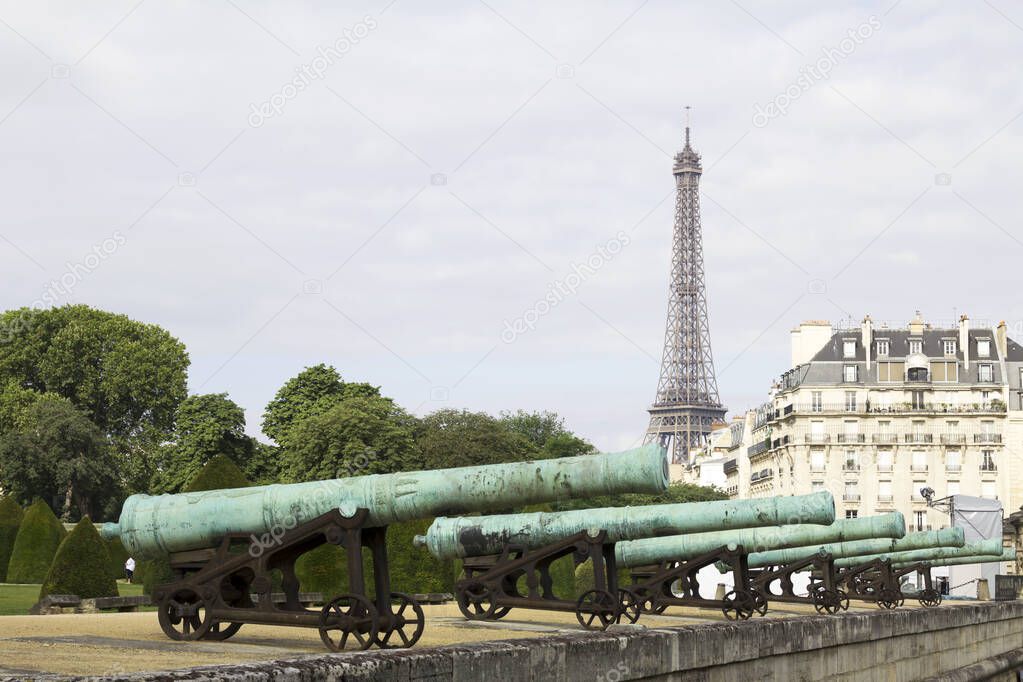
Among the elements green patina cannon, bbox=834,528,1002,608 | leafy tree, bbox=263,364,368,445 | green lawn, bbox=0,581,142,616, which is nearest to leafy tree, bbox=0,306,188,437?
leafy tree, bbox=263,364,368,445

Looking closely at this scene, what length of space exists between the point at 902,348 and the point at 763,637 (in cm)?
9096

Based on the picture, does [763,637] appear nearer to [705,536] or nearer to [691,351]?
[705,536]

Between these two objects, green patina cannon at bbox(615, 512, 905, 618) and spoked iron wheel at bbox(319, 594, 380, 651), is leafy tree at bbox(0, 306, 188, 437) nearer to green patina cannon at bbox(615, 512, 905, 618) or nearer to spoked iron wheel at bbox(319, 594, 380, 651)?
green patina cannon at bbox(615, 512, 905, 618)

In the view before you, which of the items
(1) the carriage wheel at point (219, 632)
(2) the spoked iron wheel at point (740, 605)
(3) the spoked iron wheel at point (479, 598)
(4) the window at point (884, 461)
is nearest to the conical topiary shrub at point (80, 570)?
(3) the spoked iron wheel at point (479, 598)

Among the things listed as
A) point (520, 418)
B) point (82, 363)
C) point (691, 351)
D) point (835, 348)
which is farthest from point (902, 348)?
point (691, 351)

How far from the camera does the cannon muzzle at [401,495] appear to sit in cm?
1263

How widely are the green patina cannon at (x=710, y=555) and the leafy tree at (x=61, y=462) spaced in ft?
168

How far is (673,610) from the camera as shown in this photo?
86.4ft

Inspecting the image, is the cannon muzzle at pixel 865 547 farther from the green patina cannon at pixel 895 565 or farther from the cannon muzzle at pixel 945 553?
the cannon muzzle at pixel 945 553

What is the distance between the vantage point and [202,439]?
75.6 metres

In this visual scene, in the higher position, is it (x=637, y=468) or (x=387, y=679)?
(x=637, y=468)

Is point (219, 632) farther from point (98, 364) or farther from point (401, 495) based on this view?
point (98, 364)

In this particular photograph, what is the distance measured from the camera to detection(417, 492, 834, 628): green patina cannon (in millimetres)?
17625

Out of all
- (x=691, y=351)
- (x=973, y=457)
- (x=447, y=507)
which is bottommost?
(x=447, y=507)
